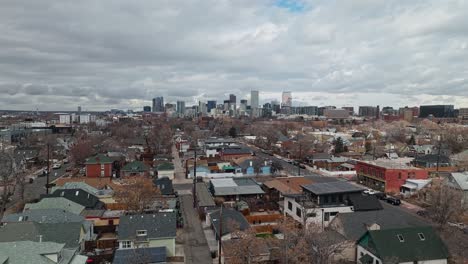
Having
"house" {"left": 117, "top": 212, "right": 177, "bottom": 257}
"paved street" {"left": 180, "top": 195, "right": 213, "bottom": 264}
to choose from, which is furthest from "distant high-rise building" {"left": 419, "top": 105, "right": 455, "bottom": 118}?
"house" {"left": 117, "top": 212, "right": 177, "bottom": 257}

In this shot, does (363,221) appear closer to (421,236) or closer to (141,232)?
(421,236)

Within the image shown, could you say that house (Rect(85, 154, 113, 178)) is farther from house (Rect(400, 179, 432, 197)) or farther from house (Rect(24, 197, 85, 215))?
house (Rect(400, 179, 432, 197))

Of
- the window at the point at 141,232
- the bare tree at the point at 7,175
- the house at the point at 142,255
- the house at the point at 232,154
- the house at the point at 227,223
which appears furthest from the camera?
the house at the point at 232,154

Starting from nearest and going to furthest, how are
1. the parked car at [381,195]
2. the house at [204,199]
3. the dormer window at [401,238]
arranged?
the dormer window at [401,238], the house at [204,199], the parked car at [381,195]

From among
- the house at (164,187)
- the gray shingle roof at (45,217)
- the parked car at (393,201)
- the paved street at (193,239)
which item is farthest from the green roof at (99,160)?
the parked car at (393,201)

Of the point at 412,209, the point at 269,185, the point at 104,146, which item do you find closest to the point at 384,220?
the point at 412,209

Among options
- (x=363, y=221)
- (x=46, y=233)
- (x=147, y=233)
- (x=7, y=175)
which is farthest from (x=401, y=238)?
(x=7, y=175)

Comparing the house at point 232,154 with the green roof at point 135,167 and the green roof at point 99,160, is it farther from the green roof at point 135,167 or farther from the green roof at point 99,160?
the green roof at point 99,160
